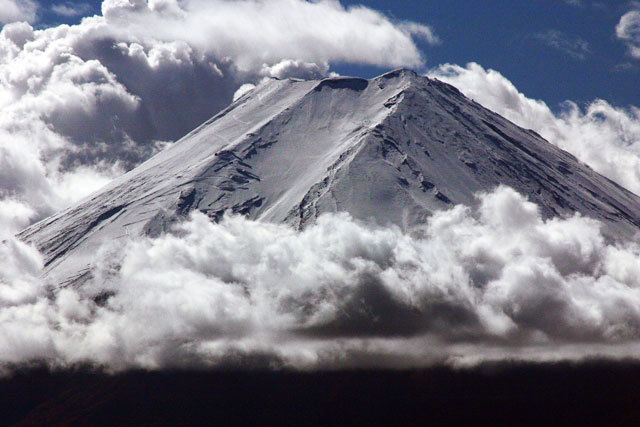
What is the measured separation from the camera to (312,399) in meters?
160

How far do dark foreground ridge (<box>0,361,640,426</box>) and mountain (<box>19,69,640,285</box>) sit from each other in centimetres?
2052

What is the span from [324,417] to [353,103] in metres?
63.0

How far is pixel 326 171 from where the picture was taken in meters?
168

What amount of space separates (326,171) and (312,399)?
127 feet

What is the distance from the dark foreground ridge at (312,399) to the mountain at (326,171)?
67.3 feet

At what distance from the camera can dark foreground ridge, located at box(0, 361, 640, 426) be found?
152 meters

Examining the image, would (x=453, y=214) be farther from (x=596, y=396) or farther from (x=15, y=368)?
(x=15, y=368)

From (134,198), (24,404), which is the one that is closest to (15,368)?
(24,404)

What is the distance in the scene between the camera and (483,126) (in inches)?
7584

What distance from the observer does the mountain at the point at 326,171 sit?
166m

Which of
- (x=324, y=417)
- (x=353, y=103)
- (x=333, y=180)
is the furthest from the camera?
(x=353, y=103)

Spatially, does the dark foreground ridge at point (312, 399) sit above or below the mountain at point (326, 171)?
below

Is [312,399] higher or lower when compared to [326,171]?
lower

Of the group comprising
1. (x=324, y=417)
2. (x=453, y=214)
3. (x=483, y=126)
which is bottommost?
(x=324, y=417)
